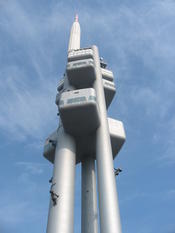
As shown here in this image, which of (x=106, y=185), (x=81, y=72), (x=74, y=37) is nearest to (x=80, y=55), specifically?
(x=81, y=72)

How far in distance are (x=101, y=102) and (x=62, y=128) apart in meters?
4.47

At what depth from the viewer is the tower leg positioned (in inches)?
672

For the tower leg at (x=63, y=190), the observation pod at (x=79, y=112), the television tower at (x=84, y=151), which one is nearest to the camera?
the tower leg at (x=63, y=190)

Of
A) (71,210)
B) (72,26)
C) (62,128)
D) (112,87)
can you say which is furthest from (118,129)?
(72,26)

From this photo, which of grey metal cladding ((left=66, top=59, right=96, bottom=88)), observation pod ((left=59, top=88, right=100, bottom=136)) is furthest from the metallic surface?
observation pod ((left=59, top=88, right=100, bottom=136))

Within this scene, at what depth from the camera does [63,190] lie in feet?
61.6

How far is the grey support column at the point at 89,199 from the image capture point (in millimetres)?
20678

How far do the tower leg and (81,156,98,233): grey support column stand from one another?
3156 millimetres

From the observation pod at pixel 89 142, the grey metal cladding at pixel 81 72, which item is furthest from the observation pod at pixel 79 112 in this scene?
the grey metal cladding at pixel 81 72

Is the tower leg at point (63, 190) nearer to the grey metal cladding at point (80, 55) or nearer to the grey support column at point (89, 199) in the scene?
the grey support column at point (89, 199)

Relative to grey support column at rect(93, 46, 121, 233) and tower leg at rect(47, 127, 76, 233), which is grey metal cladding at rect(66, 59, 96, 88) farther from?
tower leg at rect(47, 127, 76, 233)

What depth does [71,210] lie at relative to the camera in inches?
719

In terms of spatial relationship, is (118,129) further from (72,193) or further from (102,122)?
(72,193)

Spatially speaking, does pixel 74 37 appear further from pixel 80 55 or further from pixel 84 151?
pixel 84 151
